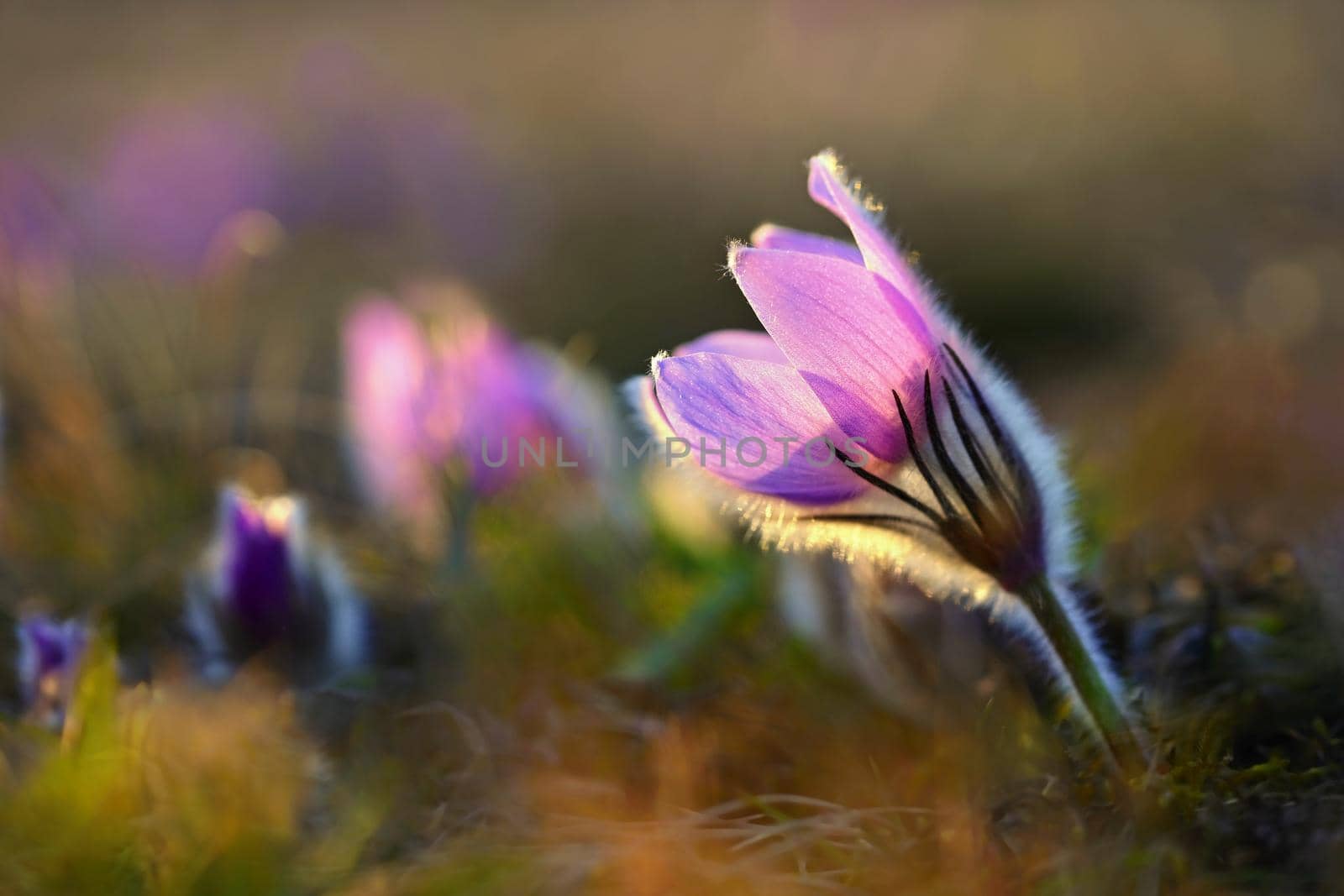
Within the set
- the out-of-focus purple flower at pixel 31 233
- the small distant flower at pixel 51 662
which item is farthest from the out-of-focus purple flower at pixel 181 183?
the small distant flower at pixel 51 662

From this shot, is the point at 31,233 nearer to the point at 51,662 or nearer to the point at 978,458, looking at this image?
the point at 51,662

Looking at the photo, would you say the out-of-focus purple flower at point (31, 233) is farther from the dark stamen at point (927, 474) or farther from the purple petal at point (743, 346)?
the dark stamen at point (927, 474)

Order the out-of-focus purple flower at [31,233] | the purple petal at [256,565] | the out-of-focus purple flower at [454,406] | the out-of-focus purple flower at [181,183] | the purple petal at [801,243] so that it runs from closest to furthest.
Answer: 1. the purple petal at [801,243]
2. the purple petal at [256,565]
3. the out-of-focus purple flower at [454,406]
4. the out-of-focus purple flower at [31,233]
5. the out-of-focus purple flower at [181,183]

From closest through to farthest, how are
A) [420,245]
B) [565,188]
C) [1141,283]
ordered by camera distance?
1. [1141,283]
2. [420,245]
3. [565,188]

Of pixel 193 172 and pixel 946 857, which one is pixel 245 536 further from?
pixel 193 172

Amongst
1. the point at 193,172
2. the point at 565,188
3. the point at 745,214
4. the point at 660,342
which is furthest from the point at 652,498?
the point at 193,172

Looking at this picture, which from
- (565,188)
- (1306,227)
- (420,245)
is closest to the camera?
(1306,227)

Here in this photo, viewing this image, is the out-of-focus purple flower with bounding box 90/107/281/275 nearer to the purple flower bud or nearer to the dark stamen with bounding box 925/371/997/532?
the purple flower bud
